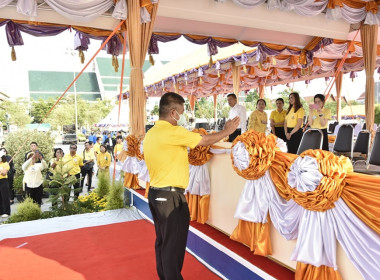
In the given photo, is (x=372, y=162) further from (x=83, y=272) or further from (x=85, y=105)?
(x=85, y=105)

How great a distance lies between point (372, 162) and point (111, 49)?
466 cm

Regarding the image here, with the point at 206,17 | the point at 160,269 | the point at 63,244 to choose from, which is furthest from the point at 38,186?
the point at 160,269

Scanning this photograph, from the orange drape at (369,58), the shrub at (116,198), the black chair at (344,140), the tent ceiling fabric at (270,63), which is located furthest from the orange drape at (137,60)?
the orange drape at (369,58)

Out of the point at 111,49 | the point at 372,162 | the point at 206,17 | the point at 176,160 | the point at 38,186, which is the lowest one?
the point at 38,186

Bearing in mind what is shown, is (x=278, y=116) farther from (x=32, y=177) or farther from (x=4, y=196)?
(x=4, y=196)

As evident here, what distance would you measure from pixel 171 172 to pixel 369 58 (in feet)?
19.7

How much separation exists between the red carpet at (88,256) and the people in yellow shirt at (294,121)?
248 centimetres

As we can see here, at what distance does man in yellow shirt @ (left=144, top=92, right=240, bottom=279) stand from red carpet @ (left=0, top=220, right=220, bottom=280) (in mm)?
653

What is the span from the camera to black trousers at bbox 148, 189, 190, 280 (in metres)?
2.20

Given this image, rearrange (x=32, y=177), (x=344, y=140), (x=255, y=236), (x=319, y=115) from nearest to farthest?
(x=255, y=236), (x=319, y=115), (x=344, y=140), (x=32, y=177)

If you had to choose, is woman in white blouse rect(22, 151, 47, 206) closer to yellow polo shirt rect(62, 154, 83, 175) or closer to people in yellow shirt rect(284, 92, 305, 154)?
yellow polo shirt rect(62, 154, 83, 175)

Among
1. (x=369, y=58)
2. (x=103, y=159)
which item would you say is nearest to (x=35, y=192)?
(x=103, y=159)

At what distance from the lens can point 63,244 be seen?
11.7ft

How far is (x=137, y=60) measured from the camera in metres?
4.92
